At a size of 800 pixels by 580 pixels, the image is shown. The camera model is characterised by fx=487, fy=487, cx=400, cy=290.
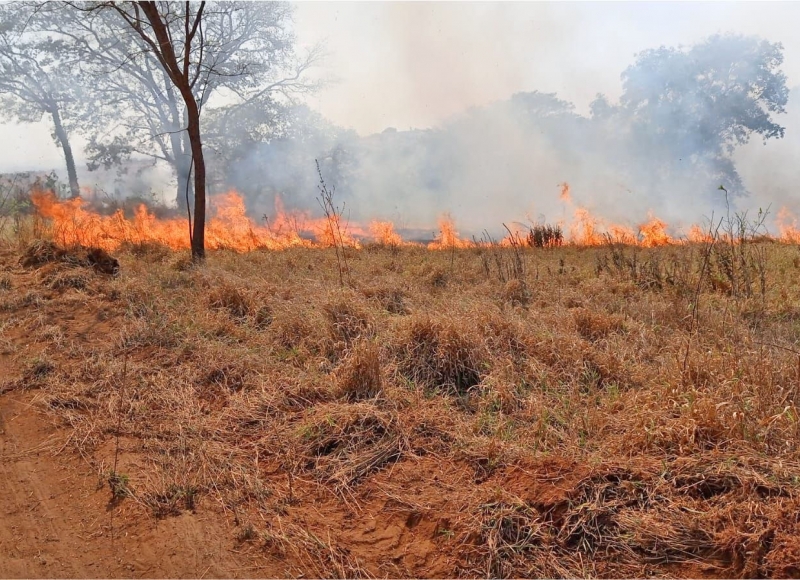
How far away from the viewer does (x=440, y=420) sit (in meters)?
3.39

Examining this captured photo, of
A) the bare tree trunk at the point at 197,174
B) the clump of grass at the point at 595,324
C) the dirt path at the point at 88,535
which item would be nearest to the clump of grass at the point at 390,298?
the clump of grass at the point at 595,324

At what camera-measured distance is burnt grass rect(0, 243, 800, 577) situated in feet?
7.49

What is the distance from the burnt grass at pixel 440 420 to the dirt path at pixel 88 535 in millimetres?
104

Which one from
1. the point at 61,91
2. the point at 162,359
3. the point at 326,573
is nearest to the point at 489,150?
the point at 61,91

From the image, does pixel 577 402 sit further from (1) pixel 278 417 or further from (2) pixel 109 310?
(2) pixel 109 310

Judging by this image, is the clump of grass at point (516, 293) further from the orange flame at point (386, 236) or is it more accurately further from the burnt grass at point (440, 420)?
the orange flame at point (386, 236)

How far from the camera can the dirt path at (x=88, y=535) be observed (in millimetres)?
2270

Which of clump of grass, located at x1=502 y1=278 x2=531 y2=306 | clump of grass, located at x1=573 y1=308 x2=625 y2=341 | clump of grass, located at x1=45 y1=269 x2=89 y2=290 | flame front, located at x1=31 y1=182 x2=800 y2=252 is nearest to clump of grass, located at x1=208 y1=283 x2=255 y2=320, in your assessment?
clump of grass, located at x1=45 y1=269 x2=89 y2=290

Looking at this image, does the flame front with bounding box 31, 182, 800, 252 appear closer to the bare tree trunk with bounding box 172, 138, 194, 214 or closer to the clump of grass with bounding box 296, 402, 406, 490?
the bare tree trunk with bounding box 172, 138, 194, 214

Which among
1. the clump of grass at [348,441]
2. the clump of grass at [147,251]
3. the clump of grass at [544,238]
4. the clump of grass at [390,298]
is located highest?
the clump of grass at [544,238]

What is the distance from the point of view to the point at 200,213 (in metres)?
8.80

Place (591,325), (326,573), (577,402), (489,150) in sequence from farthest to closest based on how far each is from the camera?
1. (489,150)
2. (591,325)
3. (577,402)
4. (326,573)

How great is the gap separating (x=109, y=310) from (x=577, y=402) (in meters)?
5.14

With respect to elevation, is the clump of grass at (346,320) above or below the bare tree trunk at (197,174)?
below
